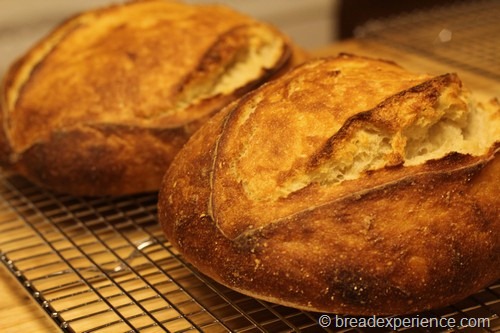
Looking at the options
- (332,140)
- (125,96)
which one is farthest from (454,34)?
(332,140)

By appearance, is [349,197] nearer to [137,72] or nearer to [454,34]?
[137,72]

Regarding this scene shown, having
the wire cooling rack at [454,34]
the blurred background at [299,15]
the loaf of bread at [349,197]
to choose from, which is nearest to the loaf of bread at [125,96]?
the loaf of bread at [349,197]

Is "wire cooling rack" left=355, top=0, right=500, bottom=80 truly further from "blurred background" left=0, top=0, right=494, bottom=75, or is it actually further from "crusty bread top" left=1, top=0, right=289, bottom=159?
"crusty bread top" left=1, top=0, right=289, bottom=159

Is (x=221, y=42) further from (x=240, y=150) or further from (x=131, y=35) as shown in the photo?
(x=240, y=150)

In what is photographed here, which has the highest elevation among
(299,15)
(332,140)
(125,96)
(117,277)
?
(332,140)

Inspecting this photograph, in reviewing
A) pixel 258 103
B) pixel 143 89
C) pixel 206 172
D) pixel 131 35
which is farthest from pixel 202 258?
pixel 131 35

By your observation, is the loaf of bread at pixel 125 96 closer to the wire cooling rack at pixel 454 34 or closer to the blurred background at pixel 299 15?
the wire cooling rack at pixel 454 34
